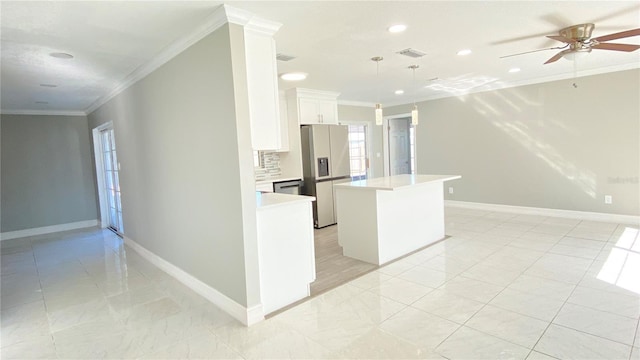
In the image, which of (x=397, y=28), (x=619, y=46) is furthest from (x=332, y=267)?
(x=619, y=46)

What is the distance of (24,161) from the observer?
609 centimetres

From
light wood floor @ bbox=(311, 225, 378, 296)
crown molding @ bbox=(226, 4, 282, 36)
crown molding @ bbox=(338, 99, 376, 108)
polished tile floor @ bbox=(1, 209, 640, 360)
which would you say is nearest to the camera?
polished tile floor @ bbox=(1, 209, 640, 360)

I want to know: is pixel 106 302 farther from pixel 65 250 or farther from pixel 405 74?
pixel 405 74

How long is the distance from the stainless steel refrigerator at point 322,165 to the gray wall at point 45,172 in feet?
15.1

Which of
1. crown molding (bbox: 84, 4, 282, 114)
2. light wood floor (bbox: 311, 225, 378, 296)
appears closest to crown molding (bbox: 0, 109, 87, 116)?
crown molding (bbox: 84, 4, 282, 114)

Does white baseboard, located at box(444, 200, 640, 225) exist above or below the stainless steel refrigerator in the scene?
below

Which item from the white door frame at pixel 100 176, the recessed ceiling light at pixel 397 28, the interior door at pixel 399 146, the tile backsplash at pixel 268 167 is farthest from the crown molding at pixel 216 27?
the interior door at pixel 399 146

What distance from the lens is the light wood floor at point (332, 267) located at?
10.6ft

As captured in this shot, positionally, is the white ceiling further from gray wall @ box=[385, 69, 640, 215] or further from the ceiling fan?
gray wall @ box=[385, 69, 640, 215]

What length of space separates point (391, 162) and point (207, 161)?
18.9ft

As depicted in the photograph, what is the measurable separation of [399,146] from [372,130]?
102 centimetres

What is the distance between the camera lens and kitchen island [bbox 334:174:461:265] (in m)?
3.70

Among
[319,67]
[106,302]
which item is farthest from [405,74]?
[106,302]

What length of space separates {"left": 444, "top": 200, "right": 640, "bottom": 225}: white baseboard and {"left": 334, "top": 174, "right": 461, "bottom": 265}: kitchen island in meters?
2.58
